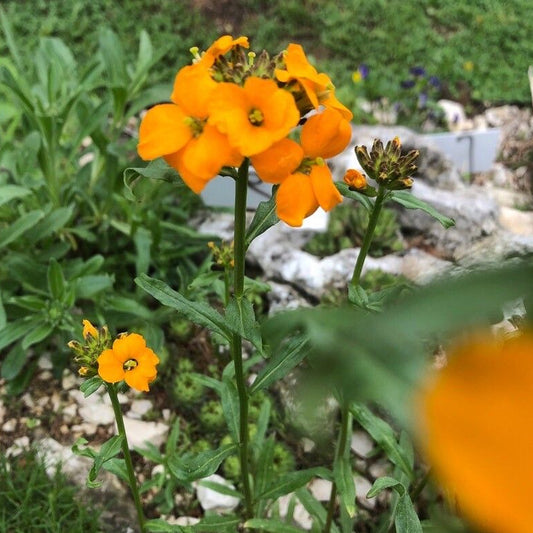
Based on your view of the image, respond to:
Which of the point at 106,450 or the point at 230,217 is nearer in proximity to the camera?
the point at 106,450

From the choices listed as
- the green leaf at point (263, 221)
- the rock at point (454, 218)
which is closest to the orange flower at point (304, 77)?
the green leaf at point (263, 221)

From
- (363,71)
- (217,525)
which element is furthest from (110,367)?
(363,71)

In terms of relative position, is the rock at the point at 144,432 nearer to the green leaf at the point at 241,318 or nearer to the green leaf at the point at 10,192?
the green leaf at the point at 10,192

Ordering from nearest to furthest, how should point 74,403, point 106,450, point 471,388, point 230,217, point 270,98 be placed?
point 471,388 < point 270,98 < point 106,450 < point 74,403 < point 230,217

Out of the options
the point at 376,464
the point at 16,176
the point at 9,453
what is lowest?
the point at 376,464

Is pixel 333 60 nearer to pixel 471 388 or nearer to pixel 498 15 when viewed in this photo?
pixel 498 15

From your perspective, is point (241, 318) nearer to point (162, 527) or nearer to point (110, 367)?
point (110, 367)

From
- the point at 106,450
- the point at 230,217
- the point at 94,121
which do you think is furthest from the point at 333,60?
the point at 106,450
